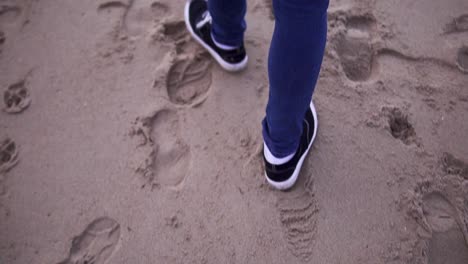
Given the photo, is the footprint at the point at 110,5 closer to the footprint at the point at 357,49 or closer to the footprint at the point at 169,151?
the footprint at the point at 169,151

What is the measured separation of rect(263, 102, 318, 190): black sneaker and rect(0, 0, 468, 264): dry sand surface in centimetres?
5

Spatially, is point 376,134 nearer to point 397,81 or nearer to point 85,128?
point 397,81

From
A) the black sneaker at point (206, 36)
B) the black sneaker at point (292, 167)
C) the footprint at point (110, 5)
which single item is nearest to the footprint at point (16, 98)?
the footprint at point (110, 5)

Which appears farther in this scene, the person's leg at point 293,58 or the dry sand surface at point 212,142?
the dry sand surface at point 212,142

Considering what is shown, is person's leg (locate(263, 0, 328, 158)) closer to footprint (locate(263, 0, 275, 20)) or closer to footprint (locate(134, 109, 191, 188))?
footprint (locate(134, 109, 191, 188))

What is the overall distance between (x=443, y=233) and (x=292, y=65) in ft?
2.89

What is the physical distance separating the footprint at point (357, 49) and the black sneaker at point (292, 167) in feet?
1.23

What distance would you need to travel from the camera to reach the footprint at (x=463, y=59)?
1.44m

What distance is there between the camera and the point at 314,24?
2.33ft

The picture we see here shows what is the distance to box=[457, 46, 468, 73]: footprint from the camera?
1.44 m

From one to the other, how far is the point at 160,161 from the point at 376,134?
2.98ft

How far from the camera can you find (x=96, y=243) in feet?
3.80

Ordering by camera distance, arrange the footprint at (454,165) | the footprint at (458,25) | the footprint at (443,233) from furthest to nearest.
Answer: the footprint at (458,25)
the footprint at (454,165)
the footprint at (443,233)

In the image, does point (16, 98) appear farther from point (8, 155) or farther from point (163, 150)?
point (163, 150)
